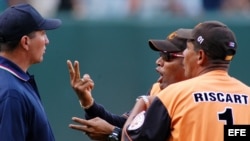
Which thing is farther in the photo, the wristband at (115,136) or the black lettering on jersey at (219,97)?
the wristband at (115,136)

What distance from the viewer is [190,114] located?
5.58 m

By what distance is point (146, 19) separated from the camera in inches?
462

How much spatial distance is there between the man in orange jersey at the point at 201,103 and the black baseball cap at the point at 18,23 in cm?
101

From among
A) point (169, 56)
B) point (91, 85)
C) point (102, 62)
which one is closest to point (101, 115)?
point (91, 85)

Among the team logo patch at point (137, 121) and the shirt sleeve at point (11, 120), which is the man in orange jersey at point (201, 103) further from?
the shirt sleeve at point (11, 120)

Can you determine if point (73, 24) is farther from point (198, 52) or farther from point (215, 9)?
point (198, 52)

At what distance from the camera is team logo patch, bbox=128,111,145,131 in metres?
5.64

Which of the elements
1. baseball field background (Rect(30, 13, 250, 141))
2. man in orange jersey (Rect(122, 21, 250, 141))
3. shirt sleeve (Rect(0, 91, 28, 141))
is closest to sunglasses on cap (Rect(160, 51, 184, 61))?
man in orange jersey (Rect(122, 21, 250, 141))

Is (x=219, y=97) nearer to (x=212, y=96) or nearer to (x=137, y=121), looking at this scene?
(x=212, y=96)

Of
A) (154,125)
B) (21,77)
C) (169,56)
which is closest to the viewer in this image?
(154,125)

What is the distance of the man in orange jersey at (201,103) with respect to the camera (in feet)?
18.3

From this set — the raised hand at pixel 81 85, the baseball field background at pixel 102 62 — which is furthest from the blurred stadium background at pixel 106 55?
the raised hand at pixel 81 85

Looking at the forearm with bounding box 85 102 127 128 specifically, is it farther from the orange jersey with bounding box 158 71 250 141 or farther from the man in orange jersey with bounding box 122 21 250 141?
the orange jersey with bounding box 158 71 250 141

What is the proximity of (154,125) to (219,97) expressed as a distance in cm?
43
